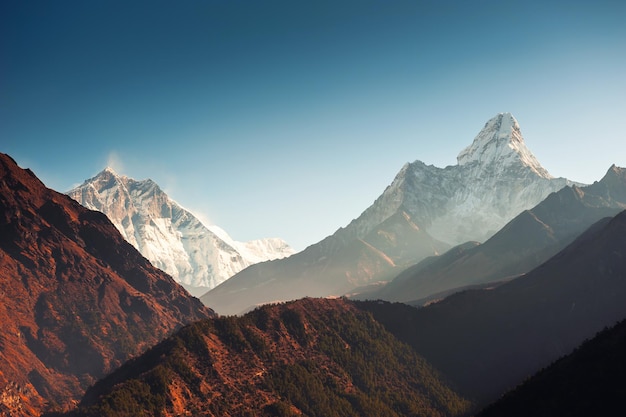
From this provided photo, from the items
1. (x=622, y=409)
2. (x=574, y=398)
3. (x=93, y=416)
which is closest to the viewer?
(x=622, y=409)

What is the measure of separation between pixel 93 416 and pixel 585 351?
160m

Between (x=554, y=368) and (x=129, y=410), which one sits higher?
(x=129, y=410)

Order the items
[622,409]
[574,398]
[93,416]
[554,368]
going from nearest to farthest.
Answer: [622,409], [574,398], [554,368], [93,416]

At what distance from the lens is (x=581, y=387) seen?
116 metres

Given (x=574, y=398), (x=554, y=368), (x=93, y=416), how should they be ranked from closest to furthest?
(x=574, y=398)
(x=554, y=368)
(x=93, y=416)

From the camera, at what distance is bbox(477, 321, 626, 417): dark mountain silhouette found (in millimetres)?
107144

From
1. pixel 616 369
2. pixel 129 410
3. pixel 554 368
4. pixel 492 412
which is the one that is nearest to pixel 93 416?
pixel 129 410

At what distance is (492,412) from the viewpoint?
126m

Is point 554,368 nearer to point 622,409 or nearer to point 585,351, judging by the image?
point 585,351

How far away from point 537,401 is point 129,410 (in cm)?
14137

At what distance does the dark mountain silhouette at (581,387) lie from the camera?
352 ft

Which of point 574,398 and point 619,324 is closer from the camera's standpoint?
point 574,398

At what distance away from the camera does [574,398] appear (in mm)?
112875

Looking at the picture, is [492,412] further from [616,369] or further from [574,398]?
[616,369]
